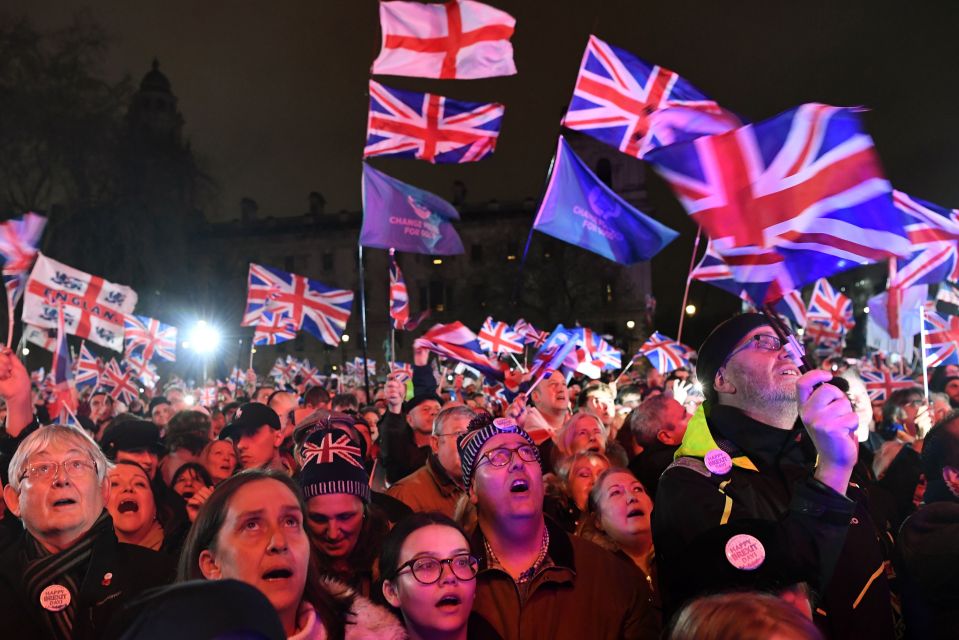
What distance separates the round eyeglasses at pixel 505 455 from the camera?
135 inches

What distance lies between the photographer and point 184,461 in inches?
216

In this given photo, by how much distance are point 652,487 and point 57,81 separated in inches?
947

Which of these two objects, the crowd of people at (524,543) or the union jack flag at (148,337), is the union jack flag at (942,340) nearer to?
the crowd of people at (524,543)

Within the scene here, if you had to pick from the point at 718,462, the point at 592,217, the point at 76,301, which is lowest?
the point at 718,462

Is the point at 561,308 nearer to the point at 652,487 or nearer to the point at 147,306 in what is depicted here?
the point at 147,306

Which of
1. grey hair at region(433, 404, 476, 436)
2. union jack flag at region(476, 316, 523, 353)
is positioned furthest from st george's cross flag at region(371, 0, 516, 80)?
union jack flag at region(476, 316, 523, 353)

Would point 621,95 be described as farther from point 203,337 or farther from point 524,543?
point 203,337

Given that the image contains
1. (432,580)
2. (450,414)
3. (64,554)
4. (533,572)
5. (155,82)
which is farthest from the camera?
(155,82)

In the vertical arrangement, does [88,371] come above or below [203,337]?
below

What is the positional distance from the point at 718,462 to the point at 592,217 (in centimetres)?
629

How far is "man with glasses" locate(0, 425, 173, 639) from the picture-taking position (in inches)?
114

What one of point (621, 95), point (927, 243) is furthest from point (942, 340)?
point (621, 95)

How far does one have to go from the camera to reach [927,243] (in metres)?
9.78

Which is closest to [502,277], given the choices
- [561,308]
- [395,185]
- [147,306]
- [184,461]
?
[561,308]
